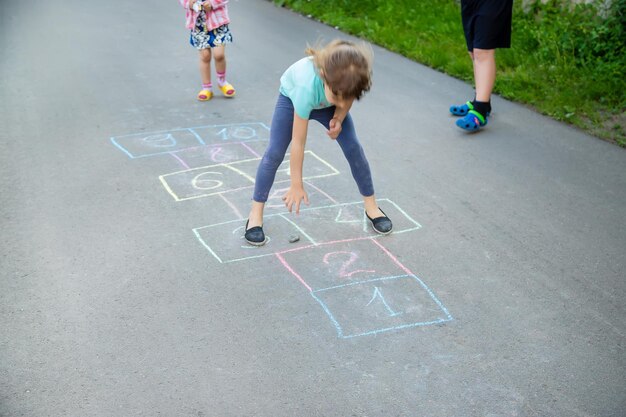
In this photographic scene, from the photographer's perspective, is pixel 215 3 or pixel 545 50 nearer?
pixel 215 3

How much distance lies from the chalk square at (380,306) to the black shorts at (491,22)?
2.99 meters

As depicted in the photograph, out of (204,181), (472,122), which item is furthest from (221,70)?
(472,122)

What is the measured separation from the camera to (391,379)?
2916 millimetres

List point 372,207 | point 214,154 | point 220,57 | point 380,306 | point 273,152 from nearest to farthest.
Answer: point 380,306 → point 273,152 → point 372,207 → point 214,154 → point 220,57

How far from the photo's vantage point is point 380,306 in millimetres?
3418

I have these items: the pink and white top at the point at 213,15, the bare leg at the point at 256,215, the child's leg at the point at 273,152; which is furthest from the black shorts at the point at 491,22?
the bare leg at the point at 256,215

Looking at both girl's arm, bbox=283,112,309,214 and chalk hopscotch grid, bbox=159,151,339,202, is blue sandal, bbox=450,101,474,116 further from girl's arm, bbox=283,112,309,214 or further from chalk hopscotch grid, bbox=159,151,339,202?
girl's arm, bbox=283,112,309,214

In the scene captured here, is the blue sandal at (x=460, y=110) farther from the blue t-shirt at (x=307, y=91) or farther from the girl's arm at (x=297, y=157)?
the girl's arm at (x=297, y=157)

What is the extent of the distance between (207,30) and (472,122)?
242 centimetres

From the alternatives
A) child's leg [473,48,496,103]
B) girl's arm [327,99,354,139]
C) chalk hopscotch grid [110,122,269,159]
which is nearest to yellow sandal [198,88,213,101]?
chalk hopscotch grid [110,122,269,159]

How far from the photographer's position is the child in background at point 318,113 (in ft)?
11.1

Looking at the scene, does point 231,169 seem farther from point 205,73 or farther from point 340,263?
point 205,73

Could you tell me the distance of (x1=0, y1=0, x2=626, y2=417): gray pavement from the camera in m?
2.86

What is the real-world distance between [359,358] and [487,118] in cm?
366
